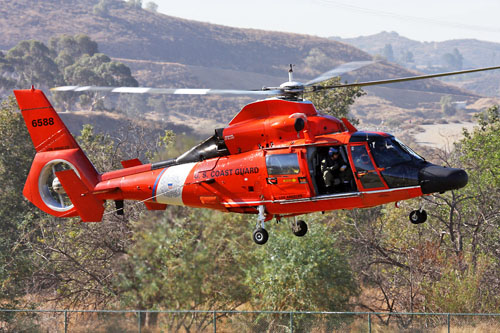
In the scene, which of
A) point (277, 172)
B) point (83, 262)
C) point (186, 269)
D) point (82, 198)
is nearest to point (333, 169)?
point (277, 172)

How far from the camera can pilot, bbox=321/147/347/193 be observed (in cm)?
1717

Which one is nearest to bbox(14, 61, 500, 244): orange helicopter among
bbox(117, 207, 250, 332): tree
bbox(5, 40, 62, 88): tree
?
bbox(117, 207, 250, 332): tree

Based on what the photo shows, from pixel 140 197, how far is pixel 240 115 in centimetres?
407

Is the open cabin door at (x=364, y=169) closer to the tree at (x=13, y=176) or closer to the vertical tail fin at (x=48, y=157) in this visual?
the vertical tail fin at (x=48, y=157)

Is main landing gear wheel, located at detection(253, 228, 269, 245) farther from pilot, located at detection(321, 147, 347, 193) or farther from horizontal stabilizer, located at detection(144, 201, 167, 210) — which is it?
horizontal stabilizer, located at detection(144, 201, 167, 210)

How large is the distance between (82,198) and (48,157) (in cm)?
192

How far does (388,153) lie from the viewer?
16.9 meters

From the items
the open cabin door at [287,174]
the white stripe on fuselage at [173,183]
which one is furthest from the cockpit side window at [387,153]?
the white stripe on fuselage at [173,183]

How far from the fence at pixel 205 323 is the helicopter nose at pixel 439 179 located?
10.1m

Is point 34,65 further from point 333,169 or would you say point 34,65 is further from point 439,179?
point 439,179

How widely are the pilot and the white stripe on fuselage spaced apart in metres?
4.15

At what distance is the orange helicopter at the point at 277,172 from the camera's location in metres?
16.8

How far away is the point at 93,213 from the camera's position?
2147cm

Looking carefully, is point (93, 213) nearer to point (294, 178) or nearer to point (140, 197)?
point (140, 197)
